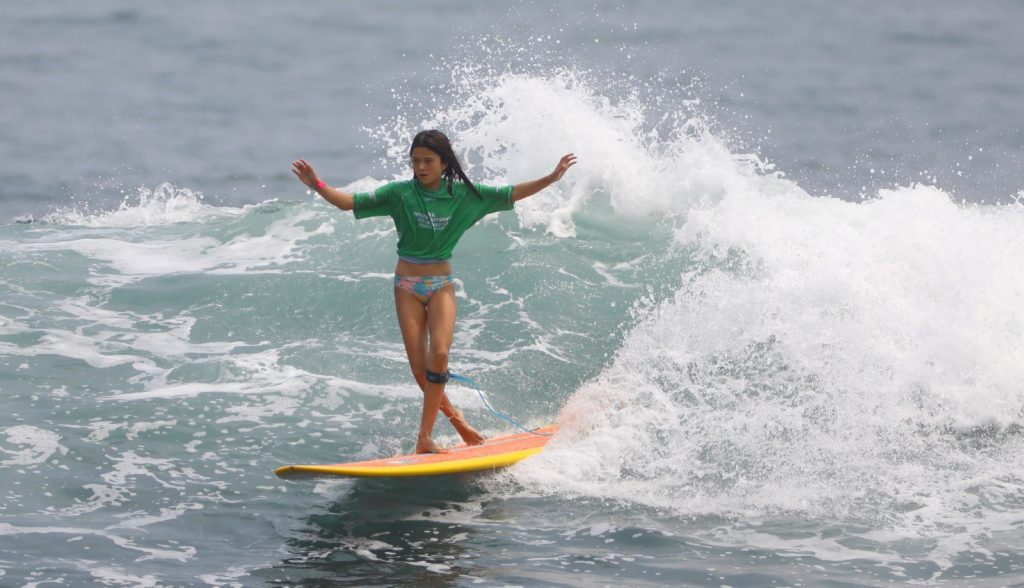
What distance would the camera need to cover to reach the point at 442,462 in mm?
7785

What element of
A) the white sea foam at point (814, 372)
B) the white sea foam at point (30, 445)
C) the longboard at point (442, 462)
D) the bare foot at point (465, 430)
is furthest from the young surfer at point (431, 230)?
the white sea foam at point (30, 445)

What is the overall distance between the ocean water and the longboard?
0.48 ft

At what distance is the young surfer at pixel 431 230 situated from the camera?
7.81 meters

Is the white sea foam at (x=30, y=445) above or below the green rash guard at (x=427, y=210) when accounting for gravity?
below

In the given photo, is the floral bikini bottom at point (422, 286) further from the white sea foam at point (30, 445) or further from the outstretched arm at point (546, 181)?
the white sea foam at point (30, 445)

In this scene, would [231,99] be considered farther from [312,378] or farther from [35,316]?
[312,378]

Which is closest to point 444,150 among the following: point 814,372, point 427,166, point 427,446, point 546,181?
point 427,166

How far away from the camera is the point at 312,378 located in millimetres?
9711

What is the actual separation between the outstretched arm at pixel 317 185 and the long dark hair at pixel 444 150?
0.47 metres

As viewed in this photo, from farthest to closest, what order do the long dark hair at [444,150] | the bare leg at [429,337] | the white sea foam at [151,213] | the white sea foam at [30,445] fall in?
1. the white sea foam at [151,213]
2. the white sea foam at [30,445]
3. the bare leg at [429,337]
4. the long dark hair at [444,150]

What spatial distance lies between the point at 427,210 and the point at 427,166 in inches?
10.7

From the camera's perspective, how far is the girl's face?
303 inches

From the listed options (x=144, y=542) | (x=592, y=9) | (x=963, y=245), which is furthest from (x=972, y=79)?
(x=144, y=542)

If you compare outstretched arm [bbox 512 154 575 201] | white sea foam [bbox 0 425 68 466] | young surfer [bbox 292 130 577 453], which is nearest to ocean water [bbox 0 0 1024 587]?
white sea foam [bbox 0 425 68 466]
